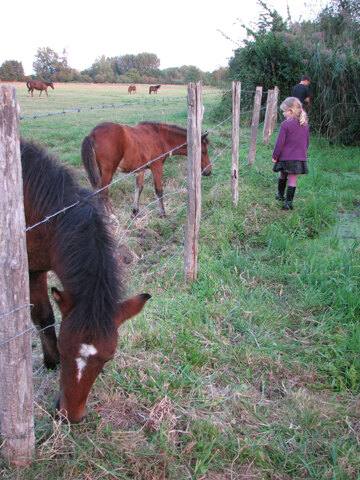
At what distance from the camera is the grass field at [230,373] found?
1.81m

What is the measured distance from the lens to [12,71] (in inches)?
1870

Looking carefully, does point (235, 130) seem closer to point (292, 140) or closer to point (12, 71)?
point (292, 140)

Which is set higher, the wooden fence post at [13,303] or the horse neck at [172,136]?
the horse neck at [172,136]

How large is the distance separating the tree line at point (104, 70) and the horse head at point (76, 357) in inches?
1734

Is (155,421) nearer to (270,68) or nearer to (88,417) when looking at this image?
(88,417)

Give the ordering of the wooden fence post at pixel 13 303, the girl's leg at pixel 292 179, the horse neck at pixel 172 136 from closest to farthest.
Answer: the wooden fence post at pixel 13 303 → the girl's leg at pixel 292 179 → the horse neck at pixel 172 136

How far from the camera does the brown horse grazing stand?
5.57m

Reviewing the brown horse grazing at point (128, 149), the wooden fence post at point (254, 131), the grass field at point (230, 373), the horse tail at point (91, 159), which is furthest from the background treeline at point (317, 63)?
the horse tail at point (91, 159)

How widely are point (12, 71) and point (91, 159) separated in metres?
51.7

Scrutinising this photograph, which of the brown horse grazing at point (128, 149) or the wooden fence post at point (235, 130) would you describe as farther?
the brown horse grazing at point (128, 149)

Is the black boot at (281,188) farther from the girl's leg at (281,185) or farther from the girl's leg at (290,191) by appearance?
the girl's leg at (290,191)

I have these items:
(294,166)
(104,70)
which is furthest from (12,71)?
(294,166)

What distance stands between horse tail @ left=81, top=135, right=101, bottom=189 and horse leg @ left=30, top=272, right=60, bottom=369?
3239 mm

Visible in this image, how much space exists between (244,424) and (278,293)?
152cm
